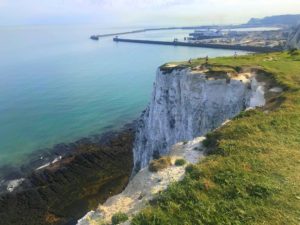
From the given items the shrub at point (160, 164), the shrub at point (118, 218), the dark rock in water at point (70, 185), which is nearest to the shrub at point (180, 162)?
the shrub at point (160, 164)

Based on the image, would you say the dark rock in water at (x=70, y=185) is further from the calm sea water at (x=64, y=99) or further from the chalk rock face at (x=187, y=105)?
the calm sea water at (x=64, y=99)

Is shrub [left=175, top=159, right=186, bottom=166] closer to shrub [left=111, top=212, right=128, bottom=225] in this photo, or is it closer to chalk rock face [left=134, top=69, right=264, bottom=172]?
shrub [left=111, top=212, right=128, bottom=225]

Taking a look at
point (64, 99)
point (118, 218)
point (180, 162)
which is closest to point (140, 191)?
point (118, 218)

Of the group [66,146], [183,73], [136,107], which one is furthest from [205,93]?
[136,107]

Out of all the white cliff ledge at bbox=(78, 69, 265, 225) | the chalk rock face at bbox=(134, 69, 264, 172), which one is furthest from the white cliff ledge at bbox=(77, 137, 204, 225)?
the chalk rock face at bbox=(134, 69, 264, 172)

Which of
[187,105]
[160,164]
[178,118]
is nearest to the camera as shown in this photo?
[160,164]

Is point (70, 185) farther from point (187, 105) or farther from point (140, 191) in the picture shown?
point (140, 191)

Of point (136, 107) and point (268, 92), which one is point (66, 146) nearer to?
point (136, 107)
